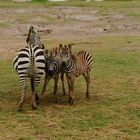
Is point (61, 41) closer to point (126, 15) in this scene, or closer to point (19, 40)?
point (19, 40)

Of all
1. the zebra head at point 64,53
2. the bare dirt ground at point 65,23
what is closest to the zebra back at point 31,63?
the zebra head at point 64,53

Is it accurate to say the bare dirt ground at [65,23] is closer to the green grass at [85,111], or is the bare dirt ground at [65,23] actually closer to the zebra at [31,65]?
the green grass at [85,111]

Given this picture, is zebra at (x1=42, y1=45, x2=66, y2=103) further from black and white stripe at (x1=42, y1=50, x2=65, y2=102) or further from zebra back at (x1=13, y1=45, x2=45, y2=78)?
zebra back at (x1=13, y1=45, x2=45, y2=78)

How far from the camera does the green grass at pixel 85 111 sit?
30.1 ft

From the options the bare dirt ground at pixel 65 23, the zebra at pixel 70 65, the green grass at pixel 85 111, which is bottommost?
the green grass at pixel 85 111

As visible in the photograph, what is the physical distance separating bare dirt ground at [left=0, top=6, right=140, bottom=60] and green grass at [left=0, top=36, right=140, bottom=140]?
7.23 metres

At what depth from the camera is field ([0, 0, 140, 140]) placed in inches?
368

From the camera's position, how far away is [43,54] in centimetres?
1090

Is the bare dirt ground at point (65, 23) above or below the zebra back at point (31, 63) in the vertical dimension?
above

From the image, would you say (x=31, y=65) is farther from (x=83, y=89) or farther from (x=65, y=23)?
(x=65, y=23)

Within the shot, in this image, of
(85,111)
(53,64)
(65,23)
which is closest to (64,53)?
(53,64)

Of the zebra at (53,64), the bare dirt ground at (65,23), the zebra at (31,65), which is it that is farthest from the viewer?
the bare dirt ground at (65,23)

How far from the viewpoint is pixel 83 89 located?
13.1 metres

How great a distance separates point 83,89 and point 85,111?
2.43 meters
